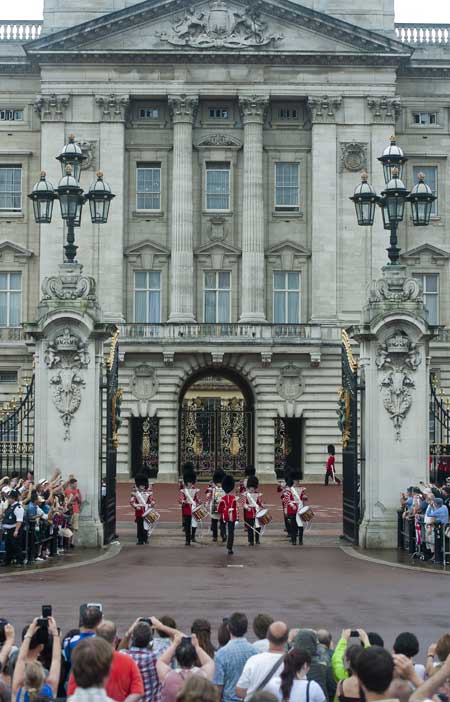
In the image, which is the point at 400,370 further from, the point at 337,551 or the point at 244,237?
the point at 244,237

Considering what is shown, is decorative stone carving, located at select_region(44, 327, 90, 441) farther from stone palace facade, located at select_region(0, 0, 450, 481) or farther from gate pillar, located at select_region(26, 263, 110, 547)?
stone palace facade, located at select_region(0, 0, 450, 481)

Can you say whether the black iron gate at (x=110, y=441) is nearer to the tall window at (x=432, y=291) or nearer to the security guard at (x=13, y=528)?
the security guard at (x=13, y=528)

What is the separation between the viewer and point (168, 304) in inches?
2331

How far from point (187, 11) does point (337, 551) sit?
3629 centimetres

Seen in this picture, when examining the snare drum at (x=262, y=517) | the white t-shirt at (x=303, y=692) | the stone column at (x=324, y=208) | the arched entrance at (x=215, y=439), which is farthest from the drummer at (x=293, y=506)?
the stone column at (x=324, y=208)

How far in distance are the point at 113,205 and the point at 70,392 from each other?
32.3m

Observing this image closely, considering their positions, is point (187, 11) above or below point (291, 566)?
above

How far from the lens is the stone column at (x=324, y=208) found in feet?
191

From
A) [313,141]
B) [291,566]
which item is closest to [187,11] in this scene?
[313,141]

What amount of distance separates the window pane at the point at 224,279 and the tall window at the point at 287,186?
3.47 meters

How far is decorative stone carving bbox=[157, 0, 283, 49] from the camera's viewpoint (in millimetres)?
58562

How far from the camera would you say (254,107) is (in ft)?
194

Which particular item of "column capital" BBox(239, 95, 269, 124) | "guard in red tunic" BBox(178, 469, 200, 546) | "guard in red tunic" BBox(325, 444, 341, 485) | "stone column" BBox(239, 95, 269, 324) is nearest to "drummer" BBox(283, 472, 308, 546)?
"guard in red tunic" BBox(178, 469, 200, 546)

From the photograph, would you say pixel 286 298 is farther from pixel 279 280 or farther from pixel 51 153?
pixel 51 153
